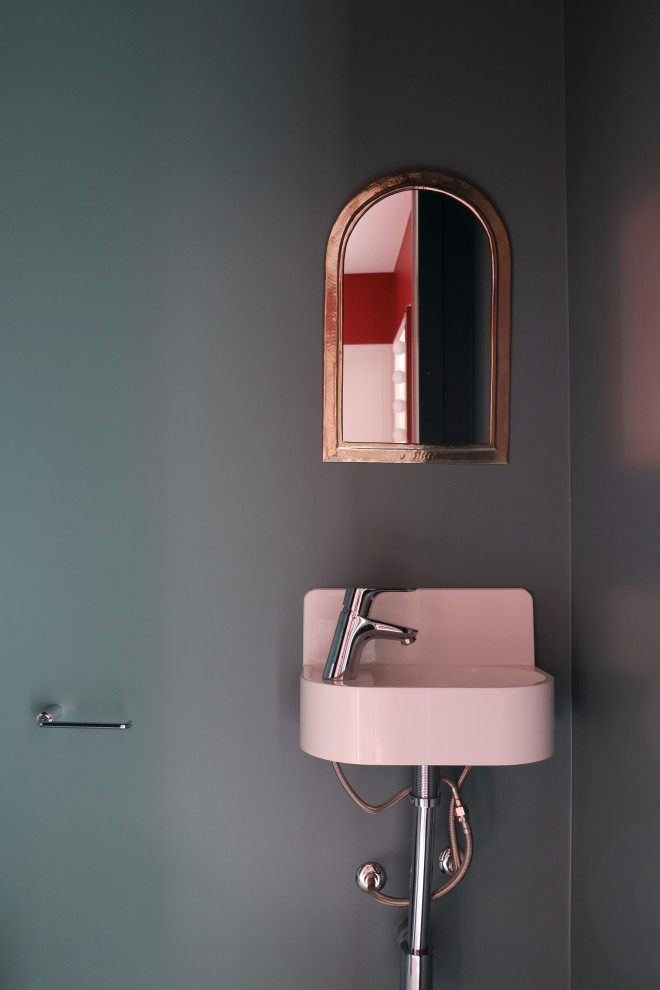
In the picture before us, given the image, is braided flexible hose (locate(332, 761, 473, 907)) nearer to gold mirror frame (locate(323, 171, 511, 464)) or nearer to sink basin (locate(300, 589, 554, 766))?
sink basin (locate(300, 589, 554, 766))

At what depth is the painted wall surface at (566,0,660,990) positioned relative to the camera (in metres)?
1.10

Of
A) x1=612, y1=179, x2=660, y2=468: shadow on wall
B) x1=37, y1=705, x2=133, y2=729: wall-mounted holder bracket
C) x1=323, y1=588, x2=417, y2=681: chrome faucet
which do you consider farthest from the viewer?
x1=37, y1=705, x2=133, y2=729: wall-mounted holder bracket

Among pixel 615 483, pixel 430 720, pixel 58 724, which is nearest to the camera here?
pixel 430 720

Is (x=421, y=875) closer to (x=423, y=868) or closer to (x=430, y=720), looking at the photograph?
(x=423, y=868)

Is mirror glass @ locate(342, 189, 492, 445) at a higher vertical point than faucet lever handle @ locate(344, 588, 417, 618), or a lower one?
higher

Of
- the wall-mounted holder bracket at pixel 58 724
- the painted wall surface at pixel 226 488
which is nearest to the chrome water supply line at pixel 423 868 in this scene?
the painted wall surface at pixel 226 488

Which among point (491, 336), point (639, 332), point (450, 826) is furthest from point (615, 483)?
point (450, 826)

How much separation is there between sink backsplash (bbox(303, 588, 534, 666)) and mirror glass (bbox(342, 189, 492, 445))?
315 millimetres

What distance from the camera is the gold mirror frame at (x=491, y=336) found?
4.77 ft

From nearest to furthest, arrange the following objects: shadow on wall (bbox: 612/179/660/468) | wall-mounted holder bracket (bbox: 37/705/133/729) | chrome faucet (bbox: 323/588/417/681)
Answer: shadow on wall (bbox: 612/179/660/468), chrome faucet (bbox: 323/588/417/681), wall-mounted holder bracket (bbox: 37/705/133/729)

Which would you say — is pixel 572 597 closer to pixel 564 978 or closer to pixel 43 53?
pixel 564 978

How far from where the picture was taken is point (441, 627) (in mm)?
1411

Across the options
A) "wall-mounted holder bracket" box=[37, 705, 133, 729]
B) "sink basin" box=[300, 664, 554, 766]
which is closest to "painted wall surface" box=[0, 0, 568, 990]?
"wall-mounted holder bracket" box=[37, 705, 133, 729]

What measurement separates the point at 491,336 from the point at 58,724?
44.8 inches
